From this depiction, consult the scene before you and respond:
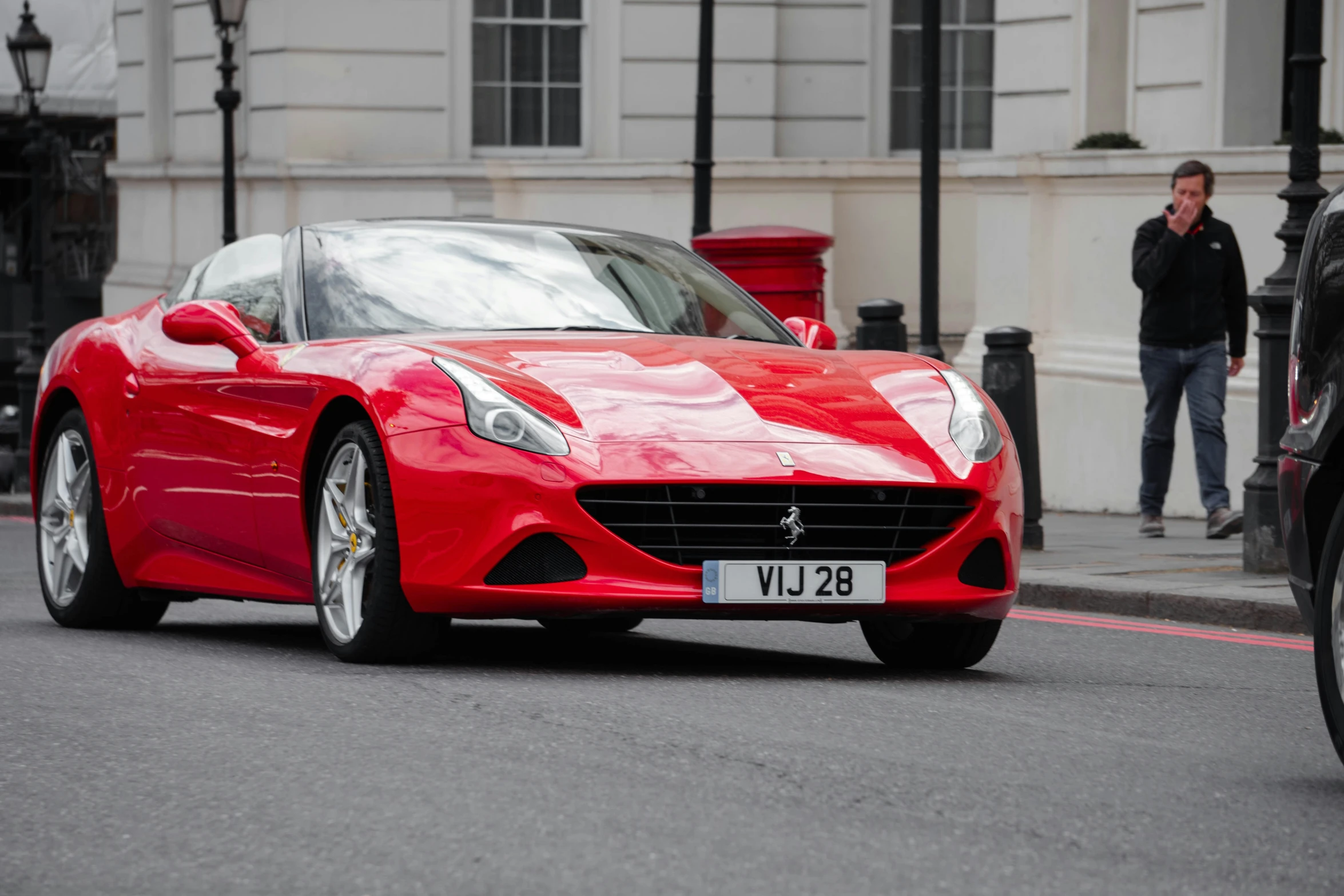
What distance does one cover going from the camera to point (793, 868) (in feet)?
13.0

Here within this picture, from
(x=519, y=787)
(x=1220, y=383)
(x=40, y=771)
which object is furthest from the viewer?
(x=1220, y=383)

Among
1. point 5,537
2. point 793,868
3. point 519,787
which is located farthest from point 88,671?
point 5,537

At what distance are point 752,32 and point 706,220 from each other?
17.2 feet

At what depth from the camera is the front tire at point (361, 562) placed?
6.31 metres

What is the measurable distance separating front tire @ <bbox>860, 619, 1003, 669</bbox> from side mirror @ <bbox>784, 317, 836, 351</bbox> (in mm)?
974

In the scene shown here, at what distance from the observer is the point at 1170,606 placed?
30.3 feet

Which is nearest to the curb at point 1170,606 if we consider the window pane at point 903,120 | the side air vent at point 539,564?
the side air vent at point 539,564

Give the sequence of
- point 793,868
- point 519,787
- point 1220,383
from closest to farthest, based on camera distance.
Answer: point 793,868 < point 519,787 < point 1220,383

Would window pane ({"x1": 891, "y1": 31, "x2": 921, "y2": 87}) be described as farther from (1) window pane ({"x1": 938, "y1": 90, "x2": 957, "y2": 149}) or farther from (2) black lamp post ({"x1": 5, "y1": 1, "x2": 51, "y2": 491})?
(2) black lamp post ({"x1": 5, "y1": 1, "x2": 51, "y2": 491})

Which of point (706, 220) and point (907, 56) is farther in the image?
point (907, 56)

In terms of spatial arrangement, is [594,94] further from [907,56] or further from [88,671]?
[88,671]

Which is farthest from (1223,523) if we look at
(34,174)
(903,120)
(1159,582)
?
(34,174)

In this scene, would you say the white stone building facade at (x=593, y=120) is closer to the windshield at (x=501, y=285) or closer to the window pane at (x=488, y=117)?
the window pane at (x=488, y=117)

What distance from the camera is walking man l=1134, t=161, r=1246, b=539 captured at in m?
12.2
